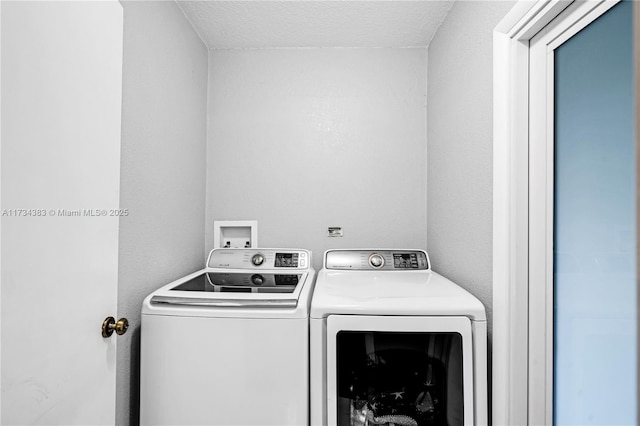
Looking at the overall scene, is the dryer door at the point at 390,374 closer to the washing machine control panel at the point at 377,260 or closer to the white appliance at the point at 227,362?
the white appliance at the point at 227,362

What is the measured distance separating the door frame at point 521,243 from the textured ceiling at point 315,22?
778 mm

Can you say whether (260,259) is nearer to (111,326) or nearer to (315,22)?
(111,326)

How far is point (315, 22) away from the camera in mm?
1825

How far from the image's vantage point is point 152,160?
56.4 inches

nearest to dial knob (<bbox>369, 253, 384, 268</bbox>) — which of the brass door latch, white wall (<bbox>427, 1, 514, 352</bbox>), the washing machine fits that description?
white wall (<bbox>427, 1, 514, 352</bbox>)

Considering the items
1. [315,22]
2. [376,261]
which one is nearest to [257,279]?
[376,261]

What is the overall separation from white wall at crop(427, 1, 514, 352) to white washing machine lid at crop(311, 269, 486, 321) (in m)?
0.14

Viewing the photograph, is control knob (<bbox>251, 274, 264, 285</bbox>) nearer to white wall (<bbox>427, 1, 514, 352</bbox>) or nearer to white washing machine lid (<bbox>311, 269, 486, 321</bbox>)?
white washing machine lid (<bbox>311, 269, 486, 321</bbox>)

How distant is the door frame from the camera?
1.10 m

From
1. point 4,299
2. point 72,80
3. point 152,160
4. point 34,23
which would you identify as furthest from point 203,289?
point 34,23

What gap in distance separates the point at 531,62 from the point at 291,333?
4.31ft

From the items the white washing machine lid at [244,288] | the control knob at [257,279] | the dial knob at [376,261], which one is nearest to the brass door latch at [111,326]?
the white washing machine lid at [244,288]

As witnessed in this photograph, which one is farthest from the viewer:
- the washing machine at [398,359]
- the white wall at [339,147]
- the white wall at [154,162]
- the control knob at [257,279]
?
the white wall at [339,147]

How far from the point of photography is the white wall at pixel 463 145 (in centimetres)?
128
